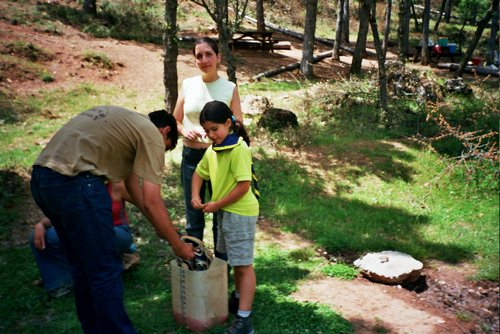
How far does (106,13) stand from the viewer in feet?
63.1

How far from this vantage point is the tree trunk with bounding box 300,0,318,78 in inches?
579

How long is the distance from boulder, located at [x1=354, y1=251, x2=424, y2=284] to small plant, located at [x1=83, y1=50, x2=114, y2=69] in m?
10.7

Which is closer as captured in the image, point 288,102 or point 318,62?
point 288,102

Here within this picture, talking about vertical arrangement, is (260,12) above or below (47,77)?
above

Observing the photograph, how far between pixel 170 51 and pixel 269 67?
908 cm

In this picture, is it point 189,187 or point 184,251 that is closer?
point 184,251

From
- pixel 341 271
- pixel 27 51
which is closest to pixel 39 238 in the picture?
pixel 341 271

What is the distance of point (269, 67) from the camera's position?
17203 mm

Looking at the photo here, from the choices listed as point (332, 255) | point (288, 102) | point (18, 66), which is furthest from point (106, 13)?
point (332, 255)

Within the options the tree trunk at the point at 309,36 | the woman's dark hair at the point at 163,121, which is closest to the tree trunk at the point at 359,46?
the tree trunk at the point at 309,36

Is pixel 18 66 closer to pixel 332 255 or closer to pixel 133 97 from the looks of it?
pixel 133 97

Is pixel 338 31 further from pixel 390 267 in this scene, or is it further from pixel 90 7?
pixel 390 267

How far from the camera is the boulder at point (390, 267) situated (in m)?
4.55

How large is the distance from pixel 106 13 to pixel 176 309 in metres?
18.2
